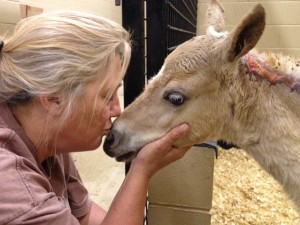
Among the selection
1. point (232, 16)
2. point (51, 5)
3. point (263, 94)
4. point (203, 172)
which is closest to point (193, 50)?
point (263, 94)

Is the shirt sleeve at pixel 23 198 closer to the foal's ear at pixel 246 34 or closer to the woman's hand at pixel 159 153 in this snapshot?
the woman's hand at pixel 159 153

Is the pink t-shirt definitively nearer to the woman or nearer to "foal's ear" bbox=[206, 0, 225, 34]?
the woman

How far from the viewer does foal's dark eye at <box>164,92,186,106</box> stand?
159 cm

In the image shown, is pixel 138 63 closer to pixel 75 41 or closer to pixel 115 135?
pixel 115 135

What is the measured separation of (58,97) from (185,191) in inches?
53.6

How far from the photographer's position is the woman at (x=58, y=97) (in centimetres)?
113

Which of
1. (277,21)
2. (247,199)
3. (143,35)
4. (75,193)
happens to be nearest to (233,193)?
(247,199)

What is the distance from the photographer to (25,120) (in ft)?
4.09

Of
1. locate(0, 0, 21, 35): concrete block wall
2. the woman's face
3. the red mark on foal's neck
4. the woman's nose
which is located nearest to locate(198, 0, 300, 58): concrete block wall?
locate(0, 0, 21, 35): concrete block wall

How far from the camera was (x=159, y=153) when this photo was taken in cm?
147

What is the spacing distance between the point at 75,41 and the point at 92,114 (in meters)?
0.26

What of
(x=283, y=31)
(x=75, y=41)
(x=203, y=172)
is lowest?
(x=203, y=172)

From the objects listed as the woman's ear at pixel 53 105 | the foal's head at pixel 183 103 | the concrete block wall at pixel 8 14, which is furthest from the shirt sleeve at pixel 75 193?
the concrete block wall at pixel 8 14

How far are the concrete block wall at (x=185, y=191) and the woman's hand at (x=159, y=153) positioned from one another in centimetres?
72
